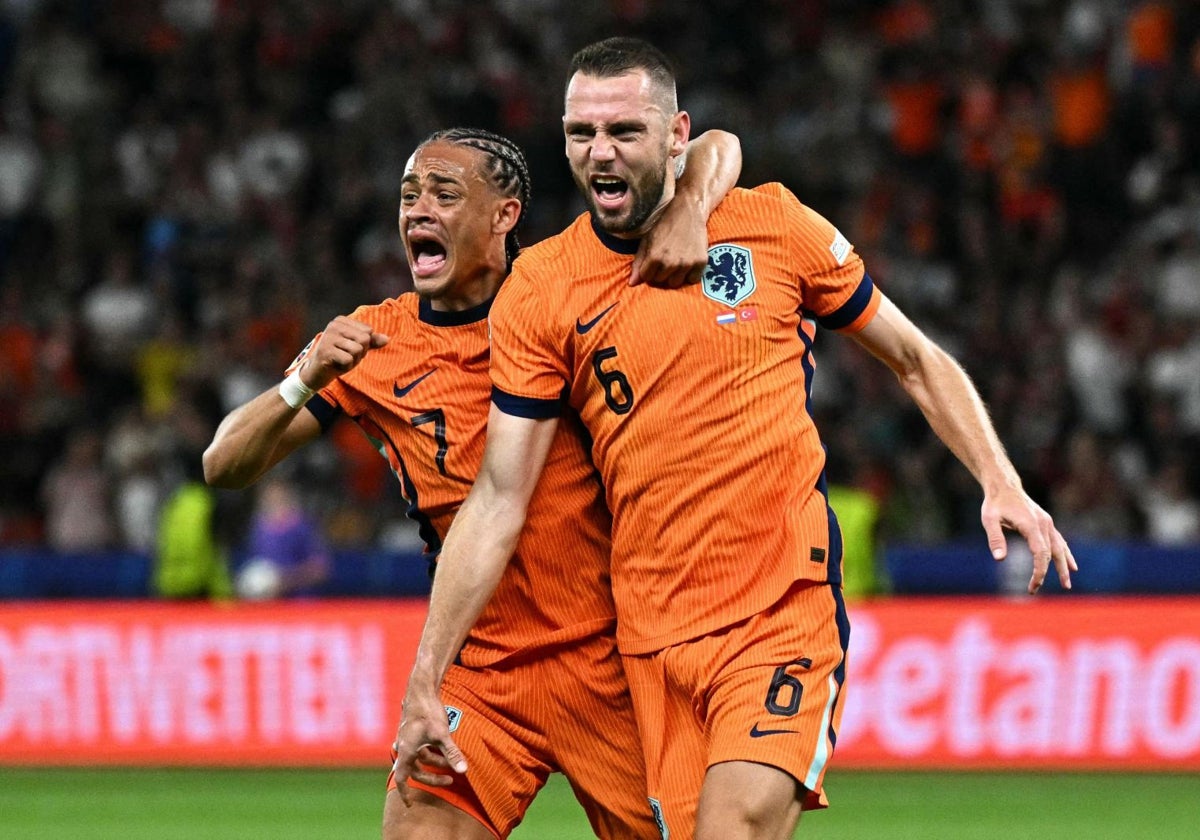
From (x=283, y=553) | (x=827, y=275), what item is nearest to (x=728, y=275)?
(x=827, y=275)

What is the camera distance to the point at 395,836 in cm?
512

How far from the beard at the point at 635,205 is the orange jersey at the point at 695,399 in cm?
10

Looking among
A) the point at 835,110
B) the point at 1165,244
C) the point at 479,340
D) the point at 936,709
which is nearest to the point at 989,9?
the point at 835,110

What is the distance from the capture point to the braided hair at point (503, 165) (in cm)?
541

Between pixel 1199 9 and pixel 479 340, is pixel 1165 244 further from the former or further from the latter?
pixel 479 340

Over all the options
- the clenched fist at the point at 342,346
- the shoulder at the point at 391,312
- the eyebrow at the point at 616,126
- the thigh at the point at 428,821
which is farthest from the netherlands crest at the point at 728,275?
the thigh at the point at 428,821

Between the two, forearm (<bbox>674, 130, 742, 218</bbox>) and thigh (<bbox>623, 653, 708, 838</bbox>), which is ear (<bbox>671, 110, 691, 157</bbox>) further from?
thigh (<bbox>623, 653, 708, 838</bbox>)

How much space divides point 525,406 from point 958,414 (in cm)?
109

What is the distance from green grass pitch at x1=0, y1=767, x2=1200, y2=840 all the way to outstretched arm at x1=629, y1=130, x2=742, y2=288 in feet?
16.4

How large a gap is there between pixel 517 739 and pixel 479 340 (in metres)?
1.07

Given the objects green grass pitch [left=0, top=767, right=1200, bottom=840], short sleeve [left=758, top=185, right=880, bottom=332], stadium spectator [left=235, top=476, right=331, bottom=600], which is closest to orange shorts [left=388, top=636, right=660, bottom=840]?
short sleeve [left=758, top=185, right=880, bottom=332]

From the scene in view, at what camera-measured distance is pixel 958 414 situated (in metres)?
5.01

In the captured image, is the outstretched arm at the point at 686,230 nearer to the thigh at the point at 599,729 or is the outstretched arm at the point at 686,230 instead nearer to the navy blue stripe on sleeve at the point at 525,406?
the navy blue stripe on sleeve at the point at 525,406

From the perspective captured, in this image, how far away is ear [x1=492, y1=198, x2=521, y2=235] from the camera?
17.7ft
